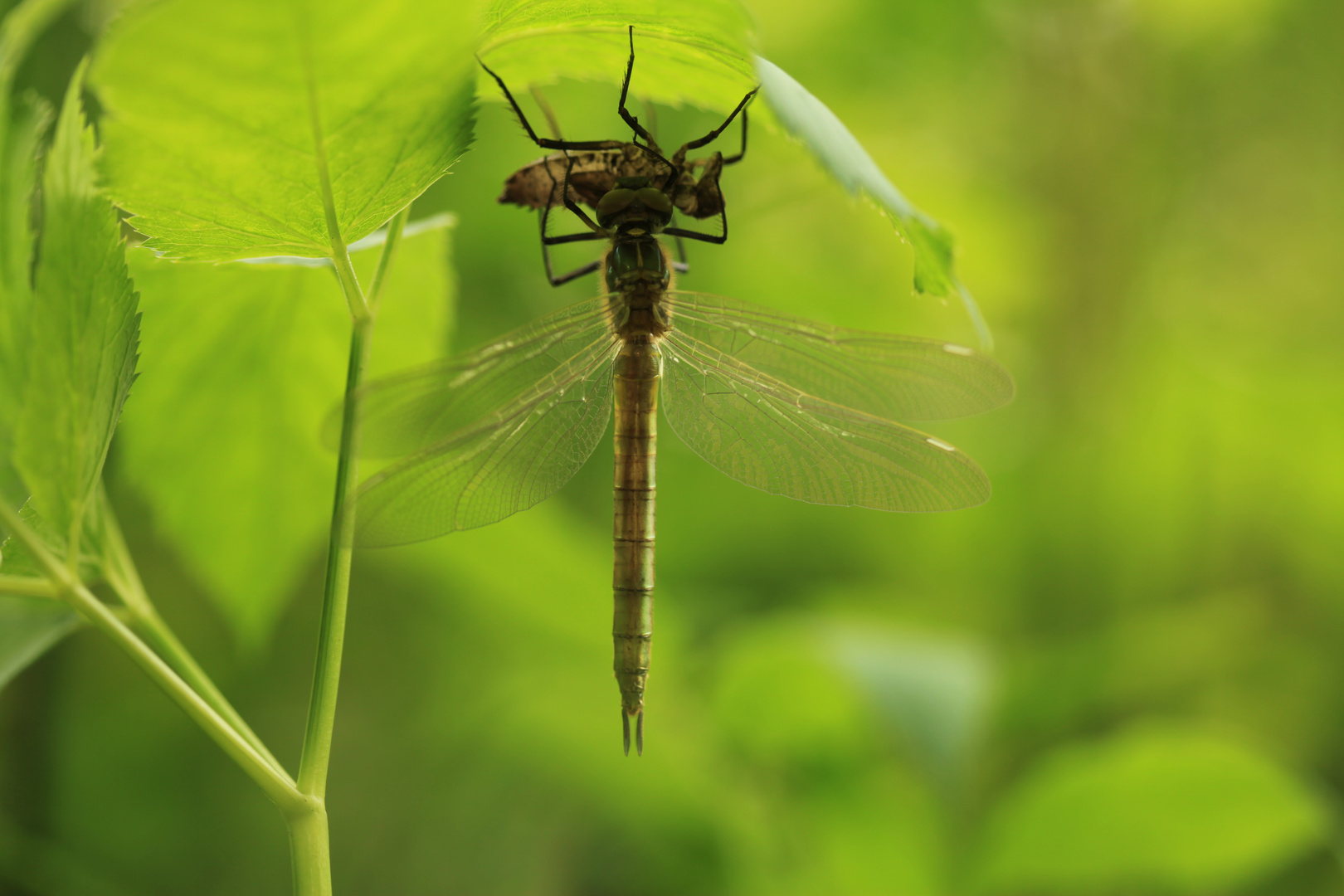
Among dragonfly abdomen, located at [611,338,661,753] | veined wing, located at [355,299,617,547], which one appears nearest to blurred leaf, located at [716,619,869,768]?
dragonfly abdomen, located at [611,338,661,753]

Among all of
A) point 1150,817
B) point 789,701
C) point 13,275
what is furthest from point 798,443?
point 1150,817

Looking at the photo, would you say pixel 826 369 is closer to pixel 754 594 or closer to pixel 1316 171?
pixel 754 594

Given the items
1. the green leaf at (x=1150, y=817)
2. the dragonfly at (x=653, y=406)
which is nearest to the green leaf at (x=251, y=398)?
the dragonfly at (x=653, y=406)

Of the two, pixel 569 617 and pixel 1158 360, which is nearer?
pixel 569 617

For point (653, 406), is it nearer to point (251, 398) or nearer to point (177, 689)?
point (251, 398)

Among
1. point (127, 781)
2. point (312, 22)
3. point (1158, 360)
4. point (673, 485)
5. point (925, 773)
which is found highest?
point (312, 22)

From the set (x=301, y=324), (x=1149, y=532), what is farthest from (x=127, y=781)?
(x=1149, y=532)

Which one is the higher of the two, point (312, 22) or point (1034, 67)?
point (1034, 67)
